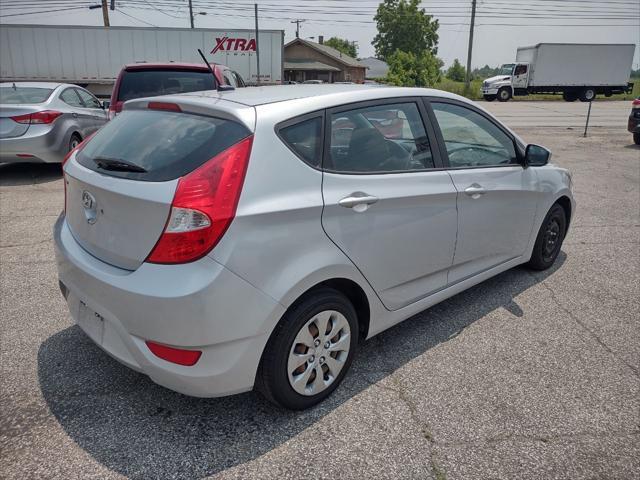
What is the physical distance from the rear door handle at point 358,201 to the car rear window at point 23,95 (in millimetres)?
7399

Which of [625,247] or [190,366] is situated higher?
[190,366]

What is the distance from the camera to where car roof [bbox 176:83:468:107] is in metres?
2.62

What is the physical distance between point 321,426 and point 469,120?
2.39m

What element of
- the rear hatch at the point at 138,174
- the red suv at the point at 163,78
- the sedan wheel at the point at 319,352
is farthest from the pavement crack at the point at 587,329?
the red suv at the point at 163,78

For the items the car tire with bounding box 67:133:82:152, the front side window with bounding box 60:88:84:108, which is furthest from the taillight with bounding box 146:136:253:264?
the front side window with bounding box 60:88:84:108

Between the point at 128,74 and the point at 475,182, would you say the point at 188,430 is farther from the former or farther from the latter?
Answer: the point at 128,74

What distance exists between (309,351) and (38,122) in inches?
280

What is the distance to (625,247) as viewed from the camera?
5316mm

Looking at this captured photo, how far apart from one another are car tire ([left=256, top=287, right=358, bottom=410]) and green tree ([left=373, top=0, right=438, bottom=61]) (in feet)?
287

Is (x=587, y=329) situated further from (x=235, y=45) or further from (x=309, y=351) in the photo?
(x=235, y=45)

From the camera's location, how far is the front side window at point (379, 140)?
264 centimetres

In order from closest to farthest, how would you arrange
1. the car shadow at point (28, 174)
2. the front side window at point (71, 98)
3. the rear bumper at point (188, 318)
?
the rear bumper at point (188, 318), the car shadow at point (28, 174), the front side window at point (71, 98)

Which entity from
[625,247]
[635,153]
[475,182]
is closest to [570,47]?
[635,153]

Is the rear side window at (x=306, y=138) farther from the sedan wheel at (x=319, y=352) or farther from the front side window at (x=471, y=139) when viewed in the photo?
the front side window at (x=471, y=139)
